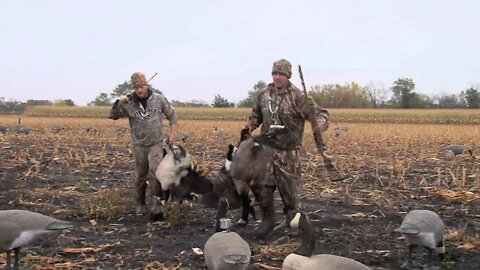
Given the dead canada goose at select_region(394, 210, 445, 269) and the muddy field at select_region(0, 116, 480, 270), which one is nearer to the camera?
the dead canada goose at select_region(394, 210, 445, 269)

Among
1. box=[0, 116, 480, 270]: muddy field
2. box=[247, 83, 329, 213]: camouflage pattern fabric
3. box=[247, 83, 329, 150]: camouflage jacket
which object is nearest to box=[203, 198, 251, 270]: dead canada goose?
box=[0, 116, 480, 270]: muddy field

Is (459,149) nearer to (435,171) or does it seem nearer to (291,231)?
(435,171)

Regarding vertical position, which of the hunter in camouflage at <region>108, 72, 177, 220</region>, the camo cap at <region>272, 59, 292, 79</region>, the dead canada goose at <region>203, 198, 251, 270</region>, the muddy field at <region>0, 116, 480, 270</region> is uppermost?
the camo cap at <region>272, 59, 292, 79</region>

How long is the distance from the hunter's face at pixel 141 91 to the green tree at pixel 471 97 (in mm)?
70399

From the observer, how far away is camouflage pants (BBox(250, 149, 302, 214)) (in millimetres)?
8031

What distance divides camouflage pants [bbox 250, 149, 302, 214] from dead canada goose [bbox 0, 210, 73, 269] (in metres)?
2.78

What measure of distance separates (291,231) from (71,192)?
4.75 meters

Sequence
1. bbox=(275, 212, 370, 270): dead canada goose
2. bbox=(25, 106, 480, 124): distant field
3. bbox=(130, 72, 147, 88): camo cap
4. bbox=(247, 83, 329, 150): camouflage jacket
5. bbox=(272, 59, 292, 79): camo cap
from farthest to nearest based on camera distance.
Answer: bbox=(25, 106, 480, 124): distant field, bbox=(130, 72, 147, 88): camo cap, bbox=(247, 83, 329, 150): camouflage jacket, bbox=(272, 59, 292, 79): camo cap, bbox=(275, 212, 370, 270): dead canada goose

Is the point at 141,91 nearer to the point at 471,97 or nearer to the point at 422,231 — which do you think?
the point at 422,231

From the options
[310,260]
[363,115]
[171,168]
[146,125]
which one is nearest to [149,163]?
[171,168]

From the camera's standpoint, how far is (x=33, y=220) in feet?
20.2

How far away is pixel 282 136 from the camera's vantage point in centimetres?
802

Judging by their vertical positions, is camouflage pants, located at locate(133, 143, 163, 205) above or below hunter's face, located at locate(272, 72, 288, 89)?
below

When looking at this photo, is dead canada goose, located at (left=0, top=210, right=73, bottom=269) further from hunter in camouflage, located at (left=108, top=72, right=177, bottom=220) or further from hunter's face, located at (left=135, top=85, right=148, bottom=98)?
hunter's face, located at (left=135, top=85, right=148, bottom=98)
